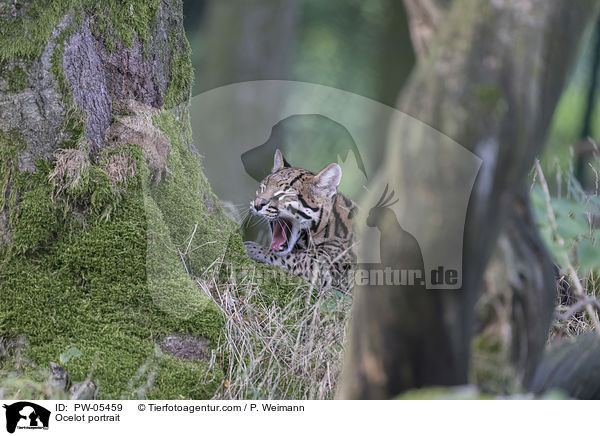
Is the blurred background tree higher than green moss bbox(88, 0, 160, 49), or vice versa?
the blurred background tree

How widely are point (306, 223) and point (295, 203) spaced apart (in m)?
0.22

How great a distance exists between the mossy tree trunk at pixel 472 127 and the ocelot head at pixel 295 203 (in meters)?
2.24

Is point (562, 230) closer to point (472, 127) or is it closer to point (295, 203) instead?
point (472, 127)

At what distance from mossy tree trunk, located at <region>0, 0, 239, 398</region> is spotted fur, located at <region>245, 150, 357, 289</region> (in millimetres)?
1016

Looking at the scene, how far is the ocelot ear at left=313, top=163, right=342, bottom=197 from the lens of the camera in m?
4.64

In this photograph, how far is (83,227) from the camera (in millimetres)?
3400

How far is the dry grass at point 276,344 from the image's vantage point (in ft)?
11.5

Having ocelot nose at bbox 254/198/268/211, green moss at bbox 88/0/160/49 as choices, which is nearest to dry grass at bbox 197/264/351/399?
ocelot nose at bbox 254/198/268/211

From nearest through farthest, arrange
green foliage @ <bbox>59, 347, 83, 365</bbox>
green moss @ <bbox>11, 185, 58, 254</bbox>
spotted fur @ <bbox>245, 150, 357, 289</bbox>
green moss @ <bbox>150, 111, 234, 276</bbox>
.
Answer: green foliage @ <bbox>59, 347, 83, 365</bbox>
green moss @ <bbox>11, 185, 58, 254</bbox>
green moss @ <bbox>150, 111, 234, 276</bbox>
spotted fur @ <bbox>245, 150, 357, 289</bbox>

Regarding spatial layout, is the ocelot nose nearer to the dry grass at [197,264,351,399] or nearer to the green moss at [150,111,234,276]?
the green moss at [150,111,234,276]

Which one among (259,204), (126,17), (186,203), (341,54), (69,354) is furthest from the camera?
(341,54)

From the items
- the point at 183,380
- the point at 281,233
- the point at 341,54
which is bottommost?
the point at 183,380

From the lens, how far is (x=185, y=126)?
4383mm
